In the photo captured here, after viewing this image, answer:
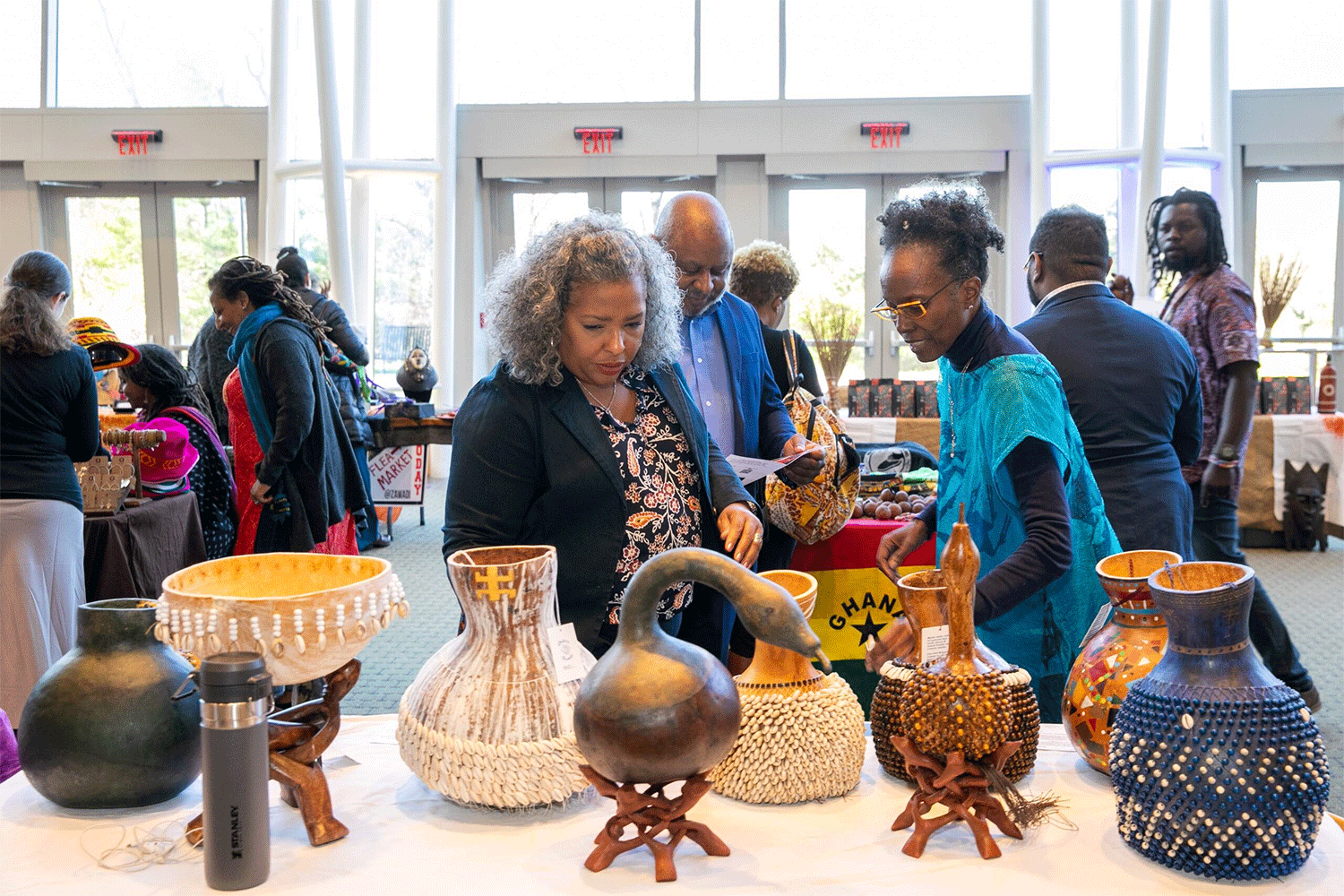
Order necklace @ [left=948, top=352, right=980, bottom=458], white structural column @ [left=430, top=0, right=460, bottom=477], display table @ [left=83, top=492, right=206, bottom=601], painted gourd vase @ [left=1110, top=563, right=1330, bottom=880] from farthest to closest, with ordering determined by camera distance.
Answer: white structural column @ [left=430, top=0, right=460, bottom=477] < display table @ [left=83, top=492, right=206, bottom=601] < necklace @ [left=948, top=352, right=980, bottom=458] < painted gourd vase @ [left=1110, top=563, right=1330, bottom=880]

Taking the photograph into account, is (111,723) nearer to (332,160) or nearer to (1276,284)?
(332,160)

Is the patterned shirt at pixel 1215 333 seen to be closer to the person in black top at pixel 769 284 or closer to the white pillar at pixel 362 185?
the person in black top at pixel 769 284

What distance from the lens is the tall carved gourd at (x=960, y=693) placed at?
123 cm

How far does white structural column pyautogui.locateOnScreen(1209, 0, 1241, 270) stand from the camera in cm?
873

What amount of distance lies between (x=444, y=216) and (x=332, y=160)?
1088 mm

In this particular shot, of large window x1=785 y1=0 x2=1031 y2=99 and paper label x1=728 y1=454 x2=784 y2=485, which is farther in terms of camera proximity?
large window x1=785 y1=0 x2=1031 y2=99

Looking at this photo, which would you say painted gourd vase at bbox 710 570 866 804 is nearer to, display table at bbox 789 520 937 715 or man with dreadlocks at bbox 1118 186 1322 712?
display table at bbox 789 520 937 715

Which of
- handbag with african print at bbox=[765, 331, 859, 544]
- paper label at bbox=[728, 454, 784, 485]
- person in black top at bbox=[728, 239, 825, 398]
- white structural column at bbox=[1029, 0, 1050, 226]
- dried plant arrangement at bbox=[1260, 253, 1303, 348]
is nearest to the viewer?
paper label at bbox=[728, 454, 784, 485]

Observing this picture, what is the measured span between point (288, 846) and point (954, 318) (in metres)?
1.23

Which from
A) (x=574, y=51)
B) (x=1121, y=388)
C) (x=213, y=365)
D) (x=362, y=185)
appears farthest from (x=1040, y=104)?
(x=1121, y=388)

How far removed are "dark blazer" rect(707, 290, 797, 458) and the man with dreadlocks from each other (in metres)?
1.27

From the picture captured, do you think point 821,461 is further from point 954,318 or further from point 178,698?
point 178,698

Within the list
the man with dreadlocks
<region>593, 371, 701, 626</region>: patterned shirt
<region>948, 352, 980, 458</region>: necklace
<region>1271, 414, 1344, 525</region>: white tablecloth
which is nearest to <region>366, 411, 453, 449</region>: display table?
the man with dreadlocks

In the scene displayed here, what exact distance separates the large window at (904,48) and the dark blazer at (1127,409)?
770 cm
